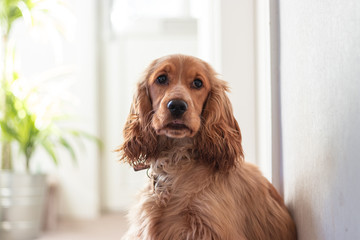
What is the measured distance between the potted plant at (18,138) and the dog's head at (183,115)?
5.17ft

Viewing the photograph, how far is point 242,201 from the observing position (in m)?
1.27

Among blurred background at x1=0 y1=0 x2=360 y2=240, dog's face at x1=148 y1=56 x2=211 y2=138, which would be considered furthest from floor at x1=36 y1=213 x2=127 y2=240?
dog's face at x1=148 y1=56 x2=211 y2=138

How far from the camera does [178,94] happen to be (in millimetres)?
1207

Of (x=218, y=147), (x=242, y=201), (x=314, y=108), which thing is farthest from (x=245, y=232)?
(x=314, y=108)

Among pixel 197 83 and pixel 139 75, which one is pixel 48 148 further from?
pixel 197 83

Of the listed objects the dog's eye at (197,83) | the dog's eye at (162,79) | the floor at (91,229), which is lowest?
the floor at (91,229)

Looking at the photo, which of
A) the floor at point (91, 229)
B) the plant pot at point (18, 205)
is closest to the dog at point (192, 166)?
the floor at point (91, 229)

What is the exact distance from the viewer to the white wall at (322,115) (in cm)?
81

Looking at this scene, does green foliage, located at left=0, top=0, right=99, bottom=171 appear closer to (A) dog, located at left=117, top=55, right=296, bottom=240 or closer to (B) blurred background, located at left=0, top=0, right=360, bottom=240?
(B) blurred background, located at left=0, top=0, right=360, bottom=240

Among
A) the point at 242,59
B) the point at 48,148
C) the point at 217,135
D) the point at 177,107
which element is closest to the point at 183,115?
the point at 177,107

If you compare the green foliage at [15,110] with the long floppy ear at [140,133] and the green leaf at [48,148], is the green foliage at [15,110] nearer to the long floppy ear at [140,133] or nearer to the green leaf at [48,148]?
the green leaf at [48,148]

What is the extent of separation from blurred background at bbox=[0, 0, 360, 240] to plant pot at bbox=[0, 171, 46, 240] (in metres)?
0.01

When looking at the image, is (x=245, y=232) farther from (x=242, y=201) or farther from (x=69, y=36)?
(x=69, y=36)

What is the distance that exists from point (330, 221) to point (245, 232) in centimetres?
34
